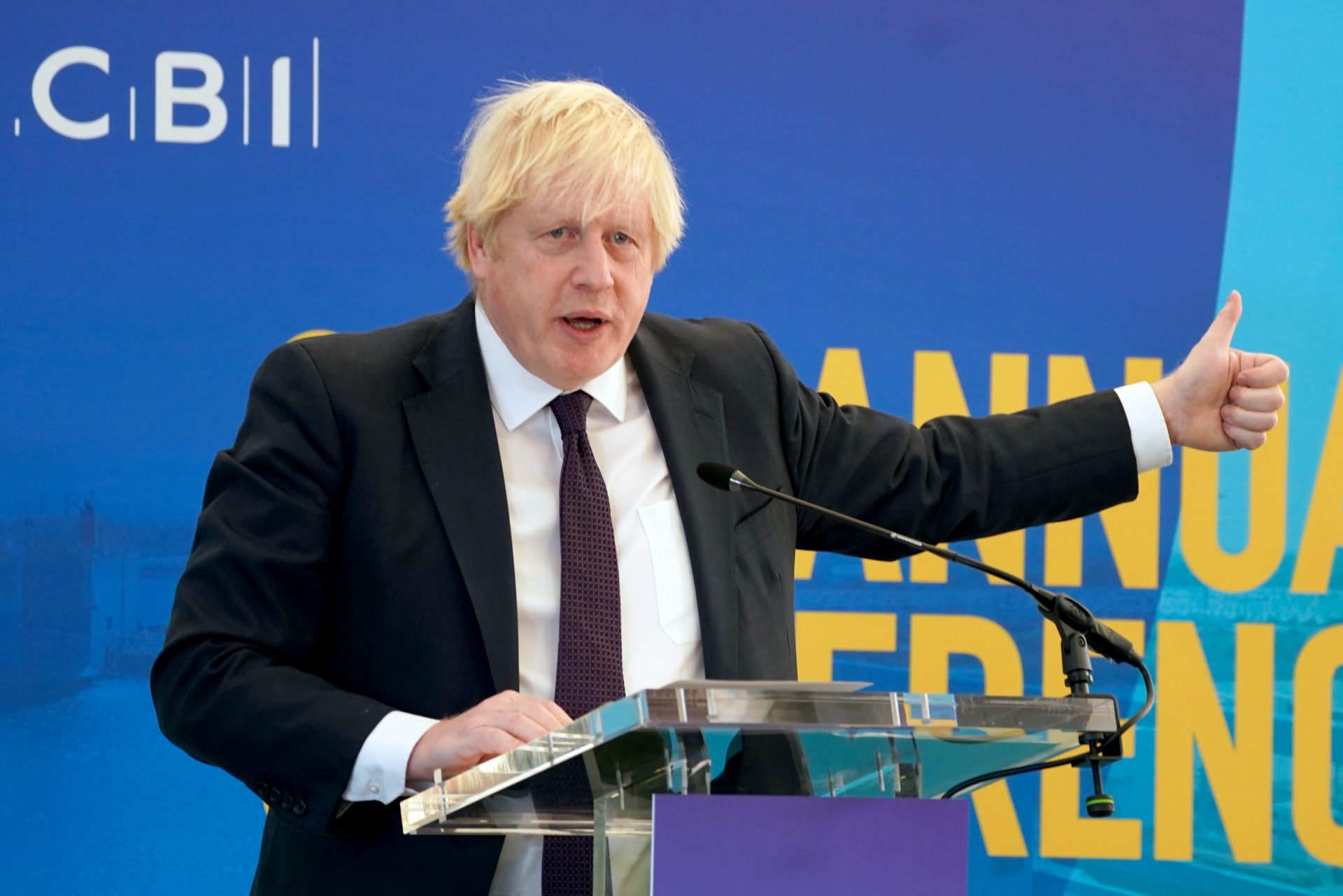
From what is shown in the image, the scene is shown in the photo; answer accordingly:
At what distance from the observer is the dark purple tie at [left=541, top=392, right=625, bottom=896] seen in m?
1.65

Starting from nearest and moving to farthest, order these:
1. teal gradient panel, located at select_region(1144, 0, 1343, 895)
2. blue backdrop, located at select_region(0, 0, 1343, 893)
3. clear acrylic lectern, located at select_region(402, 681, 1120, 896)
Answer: clear acrylic lectern, located at select_region(402, 681, 1120, 896)
blue backdrop, located at select_region(0, 0, 1343, 893)
teal gradient panel, located at select_region(1144, 0, 1343, 895)

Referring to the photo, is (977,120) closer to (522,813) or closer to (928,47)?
(928,47)

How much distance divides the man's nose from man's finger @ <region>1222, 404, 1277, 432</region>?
827 mm

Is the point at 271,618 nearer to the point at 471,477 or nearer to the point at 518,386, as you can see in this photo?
the point at 471,477

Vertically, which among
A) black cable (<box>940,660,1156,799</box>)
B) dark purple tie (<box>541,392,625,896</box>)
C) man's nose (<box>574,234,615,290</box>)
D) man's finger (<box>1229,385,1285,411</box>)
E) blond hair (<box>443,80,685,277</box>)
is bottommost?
black cable (<box>940,660,1156,799</box>)

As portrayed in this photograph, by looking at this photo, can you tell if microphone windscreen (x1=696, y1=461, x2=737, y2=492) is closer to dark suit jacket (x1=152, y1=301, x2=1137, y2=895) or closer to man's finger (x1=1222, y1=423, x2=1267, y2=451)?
dark suit jacket (x1=152, y1=301, x2=1137, y2=895)

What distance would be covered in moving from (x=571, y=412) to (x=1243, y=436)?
2.84 feet

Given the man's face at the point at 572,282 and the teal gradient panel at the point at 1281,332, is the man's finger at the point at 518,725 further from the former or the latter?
the teal gradient panel at the point at 1281,332

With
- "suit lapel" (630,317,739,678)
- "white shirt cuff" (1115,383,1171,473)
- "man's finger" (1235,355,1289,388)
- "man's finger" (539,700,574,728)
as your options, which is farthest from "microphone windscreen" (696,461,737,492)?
"man's finger" (1235,355,1289,388)

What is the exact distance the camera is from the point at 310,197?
2.86 meters

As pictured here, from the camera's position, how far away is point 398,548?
168 centimetres

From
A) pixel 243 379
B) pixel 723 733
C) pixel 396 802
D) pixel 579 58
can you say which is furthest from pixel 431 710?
pixel 579 58

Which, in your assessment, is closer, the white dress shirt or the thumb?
the white dress shirt

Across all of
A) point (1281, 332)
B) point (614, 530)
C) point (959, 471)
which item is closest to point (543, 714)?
point (614, 530)
